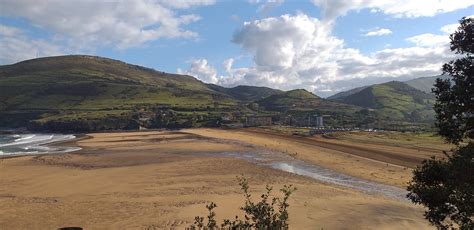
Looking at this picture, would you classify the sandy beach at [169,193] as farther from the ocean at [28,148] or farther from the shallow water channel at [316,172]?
the ocean at [28,148]

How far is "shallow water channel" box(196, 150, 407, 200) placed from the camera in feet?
111

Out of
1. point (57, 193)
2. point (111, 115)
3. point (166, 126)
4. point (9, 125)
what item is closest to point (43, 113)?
point (9, 125)

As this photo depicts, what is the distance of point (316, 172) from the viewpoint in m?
44.0

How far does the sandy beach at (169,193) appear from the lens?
78.4 feet

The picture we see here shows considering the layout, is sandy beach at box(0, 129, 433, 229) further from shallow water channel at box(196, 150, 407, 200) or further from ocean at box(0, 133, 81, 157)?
ocean at box(0, 133, 81, 157)

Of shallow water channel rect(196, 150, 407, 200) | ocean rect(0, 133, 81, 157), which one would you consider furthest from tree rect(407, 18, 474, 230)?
ocean rect(0, 133, 81, 157)

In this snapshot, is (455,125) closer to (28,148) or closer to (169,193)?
(169,193)

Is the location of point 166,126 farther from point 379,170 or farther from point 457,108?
point 457,108

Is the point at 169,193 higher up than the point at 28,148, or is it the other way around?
the point at 28,148

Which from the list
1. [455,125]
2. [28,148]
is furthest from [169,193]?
[28,148]

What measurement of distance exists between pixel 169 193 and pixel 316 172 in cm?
1860

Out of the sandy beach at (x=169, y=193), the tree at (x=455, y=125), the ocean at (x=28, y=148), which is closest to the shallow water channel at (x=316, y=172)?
the sandy beach at (x=169, y=193)

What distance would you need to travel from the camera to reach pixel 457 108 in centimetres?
1189

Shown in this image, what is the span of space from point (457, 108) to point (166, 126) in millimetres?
137261
